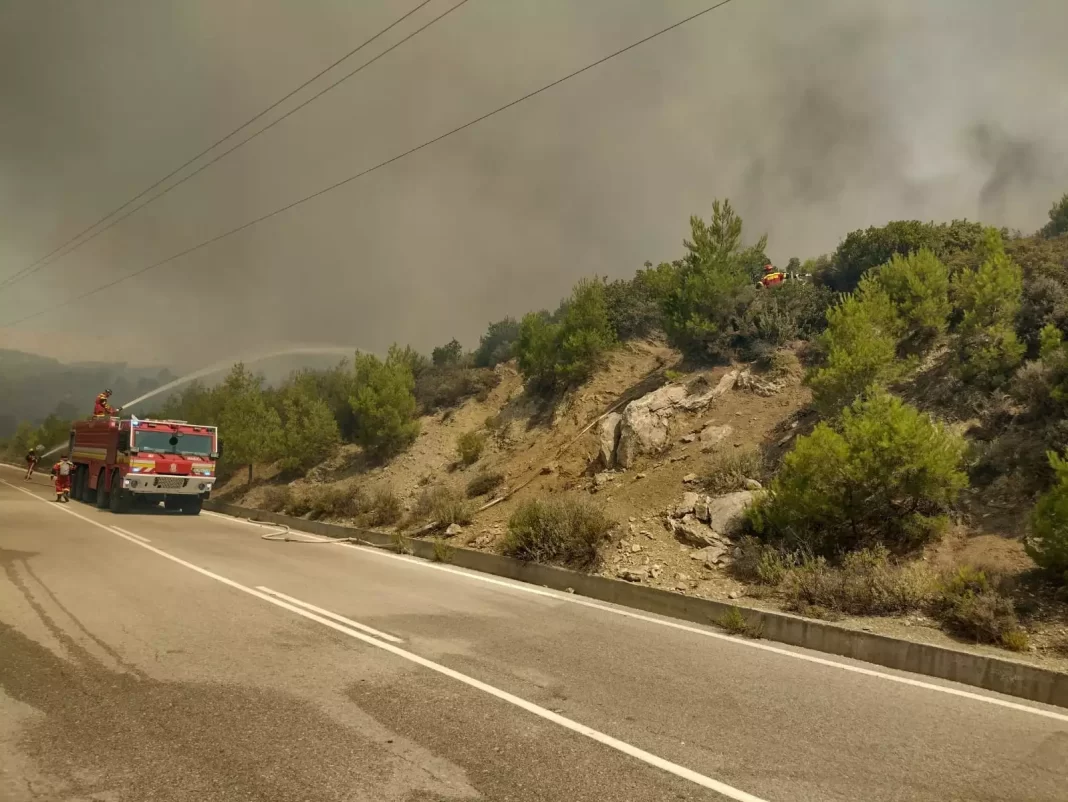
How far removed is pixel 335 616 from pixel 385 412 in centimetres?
1945

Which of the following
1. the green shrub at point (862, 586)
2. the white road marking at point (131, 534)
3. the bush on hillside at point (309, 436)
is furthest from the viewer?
the bush on hillside at point (309, 436)

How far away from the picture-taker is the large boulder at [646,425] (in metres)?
17.7

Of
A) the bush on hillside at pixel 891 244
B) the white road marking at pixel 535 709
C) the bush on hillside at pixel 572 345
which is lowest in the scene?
the white road marking at pixel 535 709

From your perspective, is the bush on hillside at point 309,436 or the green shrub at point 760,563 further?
the bush on hillside at point 309,436

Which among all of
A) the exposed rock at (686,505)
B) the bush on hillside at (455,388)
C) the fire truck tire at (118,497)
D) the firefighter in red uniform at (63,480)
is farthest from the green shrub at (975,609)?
the firefighter in red uniform at (63,480)

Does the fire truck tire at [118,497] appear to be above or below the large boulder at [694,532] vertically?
below

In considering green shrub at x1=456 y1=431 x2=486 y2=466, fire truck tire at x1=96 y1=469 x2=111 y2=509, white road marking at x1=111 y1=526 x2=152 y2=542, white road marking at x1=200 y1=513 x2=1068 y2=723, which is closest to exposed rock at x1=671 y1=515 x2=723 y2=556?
white road marking at x1=200 y1=513 x2=1068 y2=723

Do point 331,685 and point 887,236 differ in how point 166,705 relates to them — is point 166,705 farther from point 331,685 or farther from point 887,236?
point 887,236

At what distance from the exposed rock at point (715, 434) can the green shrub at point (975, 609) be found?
8607 mm

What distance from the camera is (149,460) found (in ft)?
65.8

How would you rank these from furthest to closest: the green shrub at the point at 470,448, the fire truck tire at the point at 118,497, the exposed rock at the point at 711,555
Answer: the green shrub at the point at 470,448
the fire truck tire at the point at 118,497
the exposed rock at the point at 711,555

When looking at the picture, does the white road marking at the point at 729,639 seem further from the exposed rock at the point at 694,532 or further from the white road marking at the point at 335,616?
the white road marking at the point at 335,616

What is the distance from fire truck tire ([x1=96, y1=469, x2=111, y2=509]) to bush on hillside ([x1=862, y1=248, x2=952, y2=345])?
943 inches

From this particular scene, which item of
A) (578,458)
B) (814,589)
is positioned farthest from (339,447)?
(814,589)
